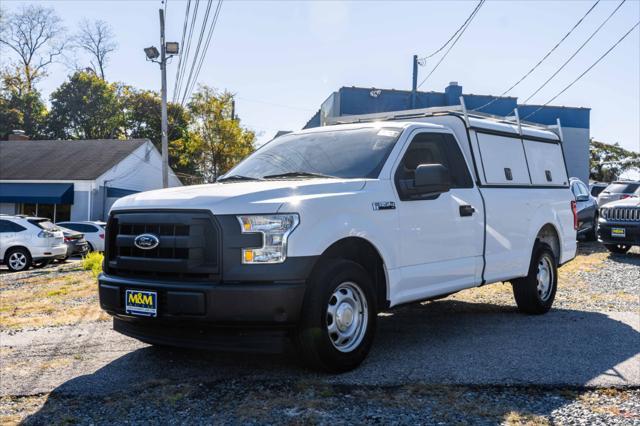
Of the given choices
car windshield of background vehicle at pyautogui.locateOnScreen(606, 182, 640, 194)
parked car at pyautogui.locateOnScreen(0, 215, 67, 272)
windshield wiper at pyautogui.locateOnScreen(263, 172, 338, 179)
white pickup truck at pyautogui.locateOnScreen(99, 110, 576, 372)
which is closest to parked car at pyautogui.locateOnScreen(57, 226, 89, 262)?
parked car at pyautogui.locateOnScreen(0, 215, 67, 272)

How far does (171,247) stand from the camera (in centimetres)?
470

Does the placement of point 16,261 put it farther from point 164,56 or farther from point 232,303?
point 232,303

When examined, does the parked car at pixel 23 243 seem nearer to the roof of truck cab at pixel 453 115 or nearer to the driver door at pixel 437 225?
the roof of truck cab at pixel 453 115

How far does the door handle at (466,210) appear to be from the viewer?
244 inches

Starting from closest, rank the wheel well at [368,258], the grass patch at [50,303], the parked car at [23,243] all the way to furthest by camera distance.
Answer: the wheel well at [368,258] → the grass patch at [50,303] → the parked car at [23,243]

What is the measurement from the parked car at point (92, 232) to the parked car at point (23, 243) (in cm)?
502

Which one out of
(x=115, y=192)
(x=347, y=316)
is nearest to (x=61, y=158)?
(x=115, y=192)

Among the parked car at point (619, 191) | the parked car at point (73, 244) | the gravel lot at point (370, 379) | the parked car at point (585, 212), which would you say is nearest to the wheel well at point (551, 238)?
the gravel lot at point (370, 379)

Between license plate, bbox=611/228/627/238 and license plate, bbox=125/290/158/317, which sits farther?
license plate, bbox=611/228/627/238

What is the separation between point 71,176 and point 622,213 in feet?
86.5

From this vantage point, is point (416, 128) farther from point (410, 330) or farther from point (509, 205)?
point (410, 330)

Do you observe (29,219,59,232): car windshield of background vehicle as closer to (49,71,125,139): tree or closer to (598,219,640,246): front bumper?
(598,219,640,246): front bumper

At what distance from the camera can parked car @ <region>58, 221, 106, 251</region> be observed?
2348 centimetres

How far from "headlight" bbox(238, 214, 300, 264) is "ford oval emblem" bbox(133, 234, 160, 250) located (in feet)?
2.33
